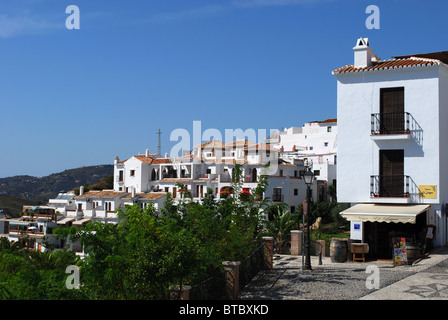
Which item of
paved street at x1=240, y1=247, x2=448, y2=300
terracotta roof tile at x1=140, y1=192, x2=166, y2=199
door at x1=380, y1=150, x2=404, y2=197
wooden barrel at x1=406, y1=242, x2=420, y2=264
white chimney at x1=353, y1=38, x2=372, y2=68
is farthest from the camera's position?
terracotta roof tile at x1=140, y1=192, x2=166, y2=199

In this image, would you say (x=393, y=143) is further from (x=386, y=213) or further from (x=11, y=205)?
(x=11, y=205)

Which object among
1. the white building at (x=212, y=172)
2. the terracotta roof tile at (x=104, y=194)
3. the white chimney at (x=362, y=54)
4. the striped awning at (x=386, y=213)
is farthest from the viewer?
the terracotta roof tile at (x=104, y=194)

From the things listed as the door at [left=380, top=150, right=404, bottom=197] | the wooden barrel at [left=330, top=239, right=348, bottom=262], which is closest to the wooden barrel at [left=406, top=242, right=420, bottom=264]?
the wooden barrel at [left=330, top=239, right=348, bottom=262]

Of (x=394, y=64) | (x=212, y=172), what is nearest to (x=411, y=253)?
(x=394, y=64)

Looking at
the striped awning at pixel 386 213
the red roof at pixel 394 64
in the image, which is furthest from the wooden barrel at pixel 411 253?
the red roof at pixel 394 64

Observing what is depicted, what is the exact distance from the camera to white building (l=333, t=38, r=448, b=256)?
23.9 m

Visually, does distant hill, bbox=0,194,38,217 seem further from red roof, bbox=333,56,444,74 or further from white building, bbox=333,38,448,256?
red roof, bbox=333,56,444,74

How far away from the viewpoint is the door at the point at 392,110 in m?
24.5

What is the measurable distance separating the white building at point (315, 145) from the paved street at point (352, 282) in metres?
46.5

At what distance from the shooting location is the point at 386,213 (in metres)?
22.3

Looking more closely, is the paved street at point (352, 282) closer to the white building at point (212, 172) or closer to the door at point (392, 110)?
the door at point (392, 110)
